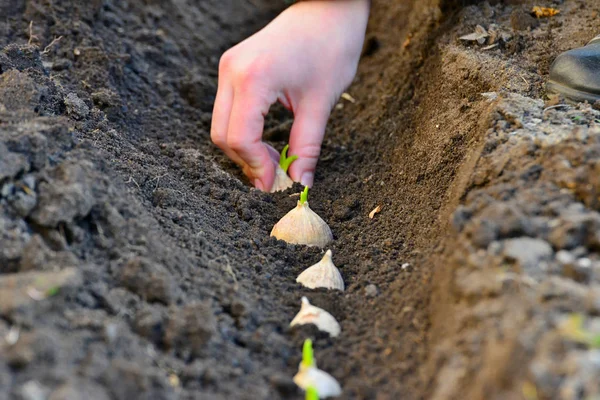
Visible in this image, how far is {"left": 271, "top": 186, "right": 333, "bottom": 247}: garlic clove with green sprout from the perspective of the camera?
58.3 inches

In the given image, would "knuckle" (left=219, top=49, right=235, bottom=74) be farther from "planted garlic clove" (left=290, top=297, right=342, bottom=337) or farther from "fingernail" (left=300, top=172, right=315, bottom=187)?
"planted garlic clove" (left=290, top=297, right=342, bottom=337)

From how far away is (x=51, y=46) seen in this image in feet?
6.52

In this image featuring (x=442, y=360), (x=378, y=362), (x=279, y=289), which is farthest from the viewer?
(x=279, y=289)

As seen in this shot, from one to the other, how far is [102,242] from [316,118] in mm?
939

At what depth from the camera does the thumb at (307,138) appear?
185 cm

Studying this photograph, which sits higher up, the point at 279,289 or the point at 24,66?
the point at 24,66

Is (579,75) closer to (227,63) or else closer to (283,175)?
(283,175)

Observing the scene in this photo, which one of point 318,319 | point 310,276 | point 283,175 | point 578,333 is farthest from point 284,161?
point 578,333

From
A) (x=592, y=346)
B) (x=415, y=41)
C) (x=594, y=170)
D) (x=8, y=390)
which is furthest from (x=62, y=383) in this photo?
(x=415, y=41)

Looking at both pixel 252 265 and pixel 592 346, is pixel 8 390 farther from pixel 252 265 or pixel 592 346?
pixel 592 346

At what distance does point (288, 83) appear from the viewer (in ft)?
5.98

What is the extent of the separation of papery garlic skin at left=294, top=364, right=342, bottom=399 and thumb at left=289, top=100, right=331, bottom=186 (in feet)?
2.95

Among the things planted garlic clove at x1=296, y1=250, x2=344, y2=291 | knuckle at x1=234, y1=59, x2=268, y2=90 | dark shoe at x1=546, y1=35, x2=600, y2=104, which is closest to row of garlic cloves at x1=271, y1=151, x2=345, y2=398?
planted garlic clove at x1=296, y1=250, x2=344, y2=291

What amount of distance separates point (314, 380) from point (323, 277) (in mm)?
331
